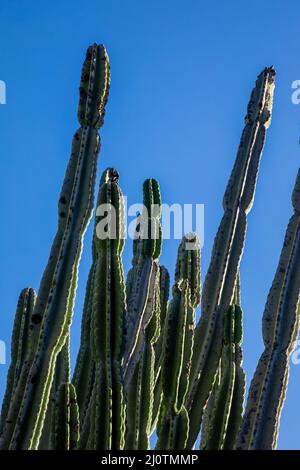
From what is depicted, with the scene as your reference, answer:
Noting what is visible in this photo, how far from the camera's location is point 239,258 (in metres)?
6.26

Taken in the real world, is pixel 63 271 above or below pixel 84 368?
above

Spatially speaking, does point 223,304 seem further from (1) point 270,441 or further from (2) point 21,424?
(2) point 21,424

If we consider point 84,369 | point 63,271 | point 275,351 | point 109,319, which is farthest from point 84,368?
point 275,351

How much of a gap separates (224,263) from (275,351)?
94cm

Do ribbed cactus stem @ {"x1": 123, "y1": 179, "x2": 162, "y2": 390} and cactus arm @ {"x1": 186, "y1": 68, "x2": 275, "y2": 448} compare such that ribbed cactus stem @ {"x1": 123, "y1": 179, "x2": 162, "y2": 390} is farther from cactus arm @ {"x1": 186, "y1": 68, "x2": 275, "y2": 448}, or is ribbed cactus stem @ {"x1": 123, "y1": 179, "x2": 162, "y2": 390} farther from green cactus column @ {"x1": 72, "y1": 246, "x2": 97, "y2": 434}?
cactus arm @ {"x1": 186, "y1": 68, "x2": 275, "y2": 448}

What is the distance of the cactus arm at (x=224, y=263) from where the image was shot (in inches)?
240

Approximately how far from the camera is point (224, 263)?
20.4 ft

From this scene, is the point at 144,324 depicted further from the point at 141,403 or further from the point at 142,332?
the point at 141,403

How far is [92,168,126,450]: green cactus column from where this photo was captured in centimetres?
498

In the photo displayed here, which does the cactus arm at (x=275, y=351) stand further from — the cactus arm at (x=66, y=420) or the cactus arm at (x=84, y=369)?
the cactus arm at (x=84, y=369)

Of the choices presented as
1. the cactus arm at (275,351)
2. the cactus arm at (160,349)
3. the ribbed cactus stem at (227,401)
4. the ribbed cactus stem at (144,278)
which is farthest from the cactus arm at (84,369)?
the cactus arm at (275,351)

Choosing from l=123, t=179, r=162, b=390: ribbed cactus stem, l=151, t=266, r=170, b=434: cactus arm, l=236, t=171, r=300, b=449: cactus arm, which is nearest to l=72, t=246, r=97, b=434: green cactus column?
l=123, t=179, r=162, b=390: ribbed cactus stem

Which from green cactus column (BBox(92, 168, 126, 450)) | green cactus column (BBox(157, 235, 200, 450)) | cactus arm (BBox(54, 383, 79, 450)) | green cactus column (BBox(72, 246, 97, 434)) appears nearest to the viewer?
green cactus column (BBox(92, 168, 126, 450))
